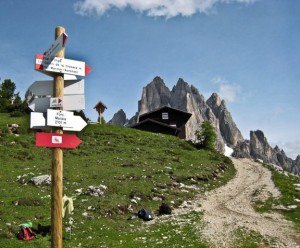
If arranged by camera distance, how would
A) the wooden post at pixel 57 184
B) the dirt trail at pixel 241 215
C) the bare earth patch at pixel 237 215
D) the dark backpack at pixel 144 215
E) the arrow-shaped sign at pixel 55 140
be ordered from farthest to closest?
the dark backpack at pixel 144 215 < the dirt trail at pixel 241 215 < the bare earth patch at pixel 237 215 < the wooden post at pixel 57 184 < the arrow-shaped sign at pixel 55 140

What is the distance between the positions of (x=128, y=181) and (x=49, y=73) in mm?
27225

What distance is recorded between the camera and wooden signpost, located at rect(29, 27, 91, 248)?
28.9 feet

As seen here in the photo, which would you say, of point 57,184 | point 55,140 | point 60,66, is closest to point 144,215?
point 57,184

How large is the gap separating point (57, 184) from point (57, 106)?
194 cm

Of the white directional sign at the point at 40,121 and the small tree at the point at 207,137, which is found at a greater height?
the small tree at the point at 207,137

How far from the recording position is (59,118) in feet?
29.3

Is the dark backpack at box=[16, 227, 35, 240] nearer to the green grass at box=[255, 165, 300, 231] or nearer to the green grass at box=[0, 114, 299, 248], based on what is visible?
the green grass at box=[0, 114, 299, 248]

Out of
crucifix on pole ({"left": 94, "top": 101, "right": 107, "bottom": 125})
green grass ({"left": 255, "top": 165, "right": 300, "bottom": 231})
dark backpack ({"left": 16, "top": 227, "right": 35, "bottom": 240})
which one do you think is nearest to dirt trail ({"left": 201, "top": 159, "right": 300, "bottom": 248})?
green grass ({"left": 255, "top": 165, "right": 300, "bottom": 231})

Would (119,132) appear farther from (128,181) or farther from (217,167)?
(128,181)

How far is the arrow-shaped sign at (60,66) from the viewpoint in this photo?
888cm

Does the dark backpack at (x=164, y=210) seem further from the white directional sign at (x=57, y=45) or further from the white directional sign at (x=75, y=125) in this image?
the white directional sign at (x=57, y=45)

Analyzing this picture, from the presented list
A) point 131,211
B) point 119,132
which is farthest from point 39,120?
point 119,132

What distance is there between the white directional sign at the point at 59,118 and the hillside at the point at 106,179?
12.2m

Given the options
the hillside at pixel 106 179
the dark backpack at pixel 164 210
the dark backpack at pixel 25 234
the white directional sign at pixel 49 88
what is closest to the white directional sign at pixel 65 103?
the white directional sign at pixel 49 88
